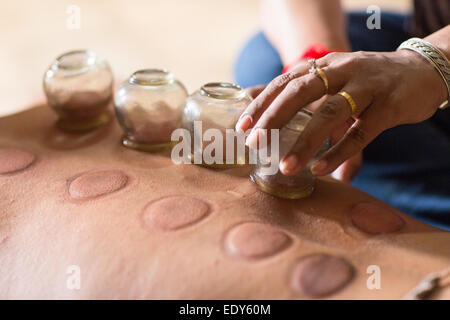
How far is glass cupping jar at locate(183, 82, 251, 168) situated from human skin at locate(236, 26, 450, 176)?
7 cm

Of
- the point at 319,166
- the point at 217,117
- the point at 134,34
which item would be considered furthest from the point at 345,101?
the point at 134,34

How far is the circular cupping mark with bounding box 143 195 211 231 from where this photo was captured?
75 centimetres

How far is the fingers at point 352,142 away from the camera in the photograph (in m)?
0.77

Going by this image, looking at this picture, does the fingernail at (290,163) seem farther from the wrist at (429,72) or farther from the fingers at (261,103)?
Result: the wrist at (429,72)

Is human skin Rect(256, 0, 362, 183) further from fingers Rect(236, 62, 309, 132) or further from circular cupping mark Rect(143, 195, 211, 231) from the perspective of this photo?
circular cupping mark Rect(143, 195, 211, 231)

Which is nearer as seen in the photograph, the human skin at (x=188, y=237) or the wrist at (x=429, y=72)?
the human skin at (x=188, y=237)

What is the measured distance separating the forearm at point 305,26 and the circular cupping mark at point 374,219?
0.50 meters

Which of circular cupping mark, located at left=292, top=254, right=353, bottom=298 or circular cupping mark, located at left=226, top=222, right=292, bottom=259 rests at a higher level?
circular cupping mark, located at left=226, top=222, right=292, bottom=259

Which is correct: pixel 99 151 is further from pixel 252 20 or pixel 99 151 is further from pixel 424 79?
pixel 252 20

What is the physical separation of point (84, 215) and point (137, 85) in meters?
0.27

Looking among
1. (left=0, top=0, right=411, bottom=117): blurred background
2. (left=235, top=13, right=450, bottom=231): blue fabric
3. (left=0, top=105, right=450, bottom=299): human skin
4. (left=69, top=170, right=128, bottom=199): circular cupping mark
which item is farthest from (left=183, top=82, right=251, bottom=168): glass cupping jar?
(left=0, top=0, right=411, bottom=117): blurred background

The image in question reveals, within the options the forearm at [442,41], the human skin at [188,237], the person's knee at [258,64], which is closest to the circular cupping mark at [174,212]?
the human skin at [188,237]
